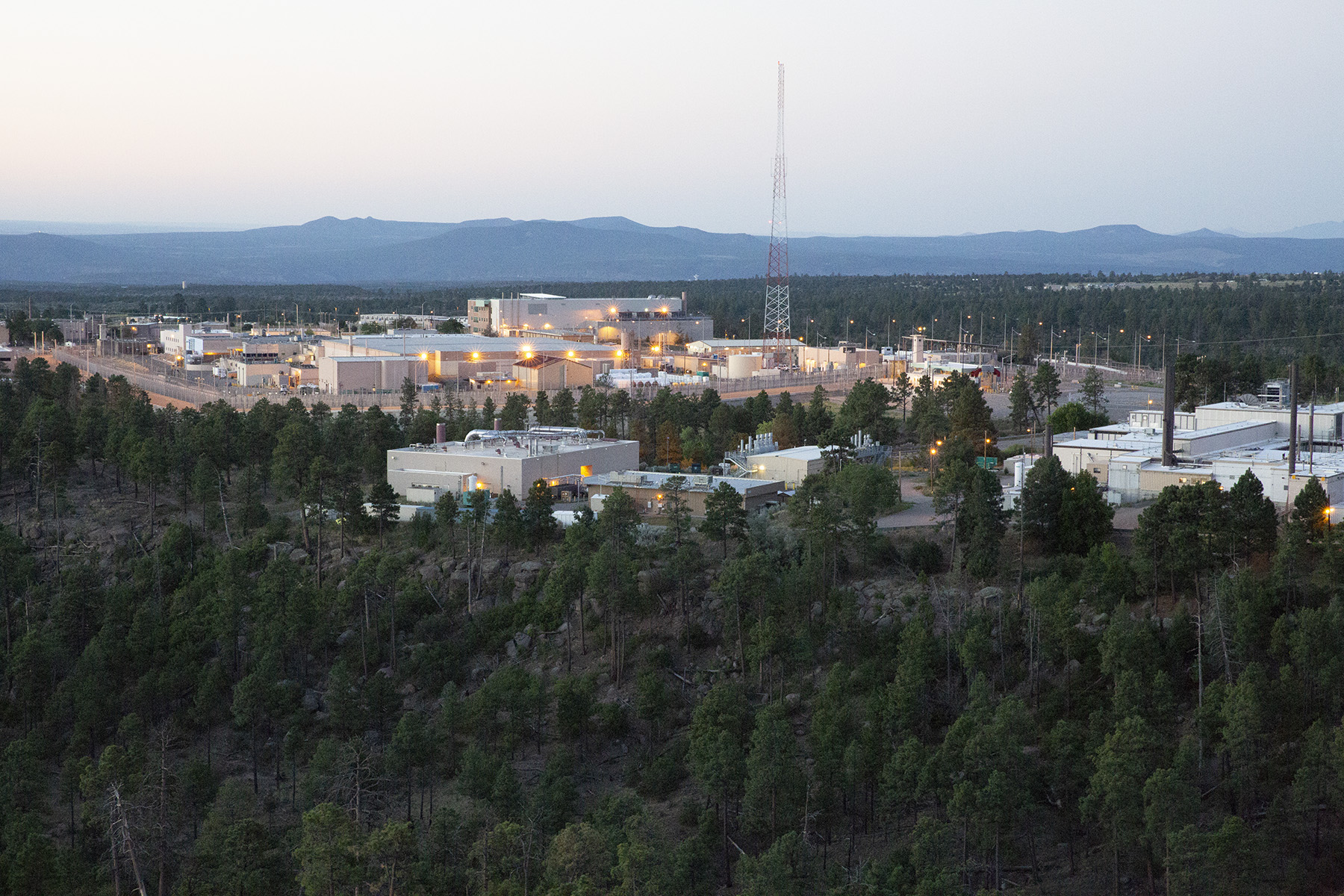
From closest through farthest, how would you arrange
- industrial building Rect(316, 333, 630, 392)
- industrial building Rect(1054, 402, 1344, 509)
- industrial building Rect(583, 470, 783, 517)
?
1. industrial building Rect(1054, 402, 1344, 509)
2. industrial building Rect(583, 470, 783, 517)
3. industrial building Rect(316, 333, 630, 392)

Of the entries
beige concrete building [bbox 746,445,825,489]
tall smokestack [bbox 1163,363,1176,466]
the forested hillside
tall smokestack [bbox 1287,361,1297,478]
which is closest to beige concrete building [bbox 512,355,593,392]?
the forested hillside

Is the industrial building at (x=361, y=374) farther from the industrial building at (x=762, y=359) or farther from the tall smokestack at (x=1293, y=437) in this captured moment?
the tall smokestack at (x=1293, y=437)

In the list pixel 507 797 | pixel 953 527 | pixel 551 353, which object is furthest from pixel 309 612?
pixel 551 353

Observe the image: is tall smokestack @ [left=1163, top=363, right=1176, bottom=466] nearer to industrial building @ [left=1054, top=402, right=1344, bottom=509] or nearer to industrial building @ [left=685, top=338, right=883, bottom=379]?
industrial building @ [left=1054, top=402, right=1344, bottom=509]

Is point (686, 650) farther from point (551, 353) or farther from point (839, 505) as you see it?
point (551, 353)

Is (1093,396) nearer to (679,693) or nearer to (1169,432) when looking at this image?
(1169,432)

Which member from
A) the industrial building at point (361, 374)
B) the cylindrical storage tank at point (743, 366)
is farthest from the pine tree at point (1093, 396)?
the industrial building at point (361, 374)

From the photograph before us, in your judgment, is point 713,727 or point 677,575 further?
point 677,575
